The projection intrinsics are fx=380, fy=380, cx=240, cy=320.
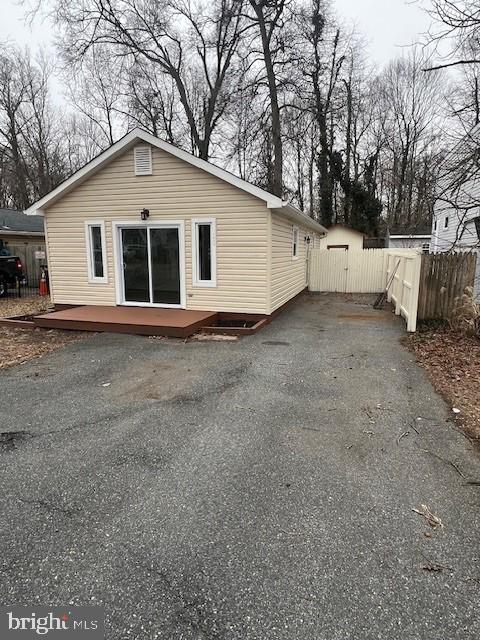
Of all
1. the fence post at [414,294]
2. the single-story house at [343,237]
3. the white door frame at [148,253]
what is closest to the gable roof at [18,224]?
the white door frame at [148,253]

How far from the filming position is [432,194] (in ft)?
24.8

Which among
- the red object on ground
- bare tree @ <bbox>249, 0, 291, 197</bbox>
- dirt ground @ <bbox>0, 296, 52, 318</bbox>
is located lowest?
dirt ground @ <bbox>0, 296, 52, 318</bbox>

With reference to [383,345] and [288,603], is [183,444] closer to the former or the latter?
[288,603]

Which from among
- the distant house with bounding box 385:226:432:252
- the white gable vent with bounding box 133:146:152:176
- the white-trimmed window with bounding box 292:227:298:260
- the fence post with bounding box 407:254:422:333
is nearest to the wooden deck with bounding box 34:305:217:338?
the white gable vent with bounding box 133:146:152:176

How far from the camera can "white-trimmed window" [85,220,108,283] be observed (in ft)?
30.4

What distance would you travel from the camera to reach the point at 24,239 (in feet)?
63.2

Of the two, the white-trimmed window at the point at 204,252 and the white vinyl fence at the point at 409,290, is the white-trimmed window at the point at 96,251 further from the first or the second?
the white vinyl fence at the point at 409,290

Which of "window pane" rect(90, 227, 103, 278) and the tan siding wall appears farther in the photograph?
"window pane" rect(90, 227, 103, 278)

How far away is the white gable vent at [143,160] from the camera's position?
8.52 m

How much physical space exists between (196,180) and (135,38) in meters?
15.6

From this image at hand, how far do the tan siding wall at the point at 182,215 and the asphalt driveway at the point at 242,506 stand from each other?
3.75m

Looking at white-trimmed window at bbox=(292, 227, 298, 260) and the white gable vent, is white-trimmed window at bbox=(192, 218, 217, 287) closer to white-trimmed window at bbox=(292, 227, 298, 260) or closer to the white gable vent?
the white gable vent

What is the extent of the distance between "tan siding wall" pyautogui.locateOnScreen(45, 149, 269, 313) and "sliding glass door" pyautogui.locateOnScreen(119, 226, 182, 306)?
29 cm

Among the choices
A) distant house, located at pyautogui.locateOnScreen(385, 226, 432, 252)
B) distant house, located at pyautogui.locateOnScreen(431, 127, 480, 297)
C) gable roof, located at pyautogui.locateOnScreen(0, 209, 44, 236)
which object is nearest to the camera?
distant house, located at pyautogui.locateOnScreen(431, 127, 480, 297)
